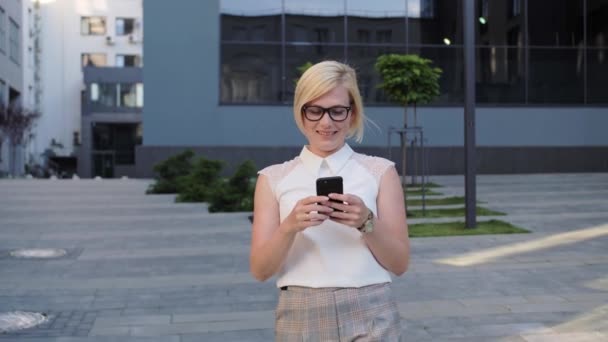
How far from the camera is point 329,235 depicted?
7.50 feet

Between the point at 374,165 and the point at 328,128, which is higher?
the point at 328,128

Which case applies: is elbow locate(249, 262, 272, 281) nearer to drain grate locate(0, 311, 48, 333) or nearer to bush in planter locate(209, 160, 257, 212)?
drain grate locate(0, 311, 48, 333)

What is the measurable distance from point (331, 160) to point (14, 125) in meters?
41.7

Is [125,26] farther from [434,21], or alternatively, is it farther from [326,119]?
[326,119]

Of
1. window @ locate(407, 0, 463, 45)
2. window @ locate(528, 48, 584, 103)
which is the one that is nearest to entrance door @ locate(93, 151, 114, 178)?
window @ locate(407, 0, 463, 45)

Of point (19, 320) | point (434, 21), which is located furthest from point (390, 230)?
point (434, 21)

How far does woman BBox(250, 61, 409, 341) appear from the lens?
90.0 inches

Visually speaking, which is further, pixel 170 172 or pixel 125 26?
pixel 125 26

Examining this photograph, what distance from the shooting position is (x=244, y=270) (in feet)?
26.6

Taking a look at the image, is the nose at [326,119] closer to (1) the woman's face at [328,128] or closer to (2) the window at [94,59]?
(1) the woman's face at [328,128]

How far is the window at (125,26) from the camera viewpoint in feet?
184

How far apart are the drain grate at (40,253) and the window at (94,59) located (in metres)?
48.4

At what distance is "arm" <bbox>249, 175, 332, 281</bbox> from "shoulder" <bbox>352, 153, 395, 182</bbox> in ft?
1.02

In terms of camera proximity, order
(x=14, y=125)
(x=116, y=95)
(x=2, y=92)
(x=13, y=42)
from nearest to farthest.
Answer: (x=14, y=125)
(x=2, y=92)
(x=13, y=42)
(x=116, y=95)
